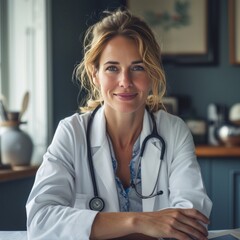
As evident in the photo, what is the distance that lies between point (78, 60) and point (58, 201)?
1867 millimetres

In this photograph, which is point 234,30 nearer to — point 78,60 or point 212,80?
point 212,80

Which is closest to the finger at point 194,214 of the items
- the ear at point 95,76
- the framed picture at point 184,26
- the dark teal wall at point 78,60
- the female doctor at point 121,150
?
the female doctor at point 121,150

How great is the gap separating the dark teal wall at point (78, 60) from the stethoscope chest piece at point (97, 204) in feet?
4.97

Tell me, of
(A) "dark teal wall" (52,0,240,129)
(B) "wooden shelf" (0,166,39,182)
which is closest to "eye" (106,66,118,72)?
Result: (B) "wooden shelf" (0,166,39,182)

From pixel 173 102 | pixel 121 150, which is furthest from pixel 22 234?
pixel 173 102

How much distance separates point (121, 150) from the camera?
6.35 ft

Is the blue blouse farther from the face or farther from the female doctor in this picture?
A: the face

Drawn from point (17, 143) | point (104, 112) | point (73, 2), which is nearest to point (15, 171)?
point (17, 143)

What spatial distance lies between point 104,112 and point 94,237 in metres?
0.59

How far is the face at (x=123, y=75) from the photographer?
5.81 feet

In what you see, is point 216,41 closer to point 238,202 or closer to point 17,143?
point 238,202

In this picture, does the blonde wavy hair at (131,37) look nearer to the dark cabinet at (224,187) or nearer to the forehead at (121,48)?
the forehead at (121,48)

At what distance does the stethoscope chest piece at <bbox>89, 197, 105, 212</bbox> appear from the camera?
1.74 metres

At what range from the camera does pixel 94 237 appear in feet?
4.91
